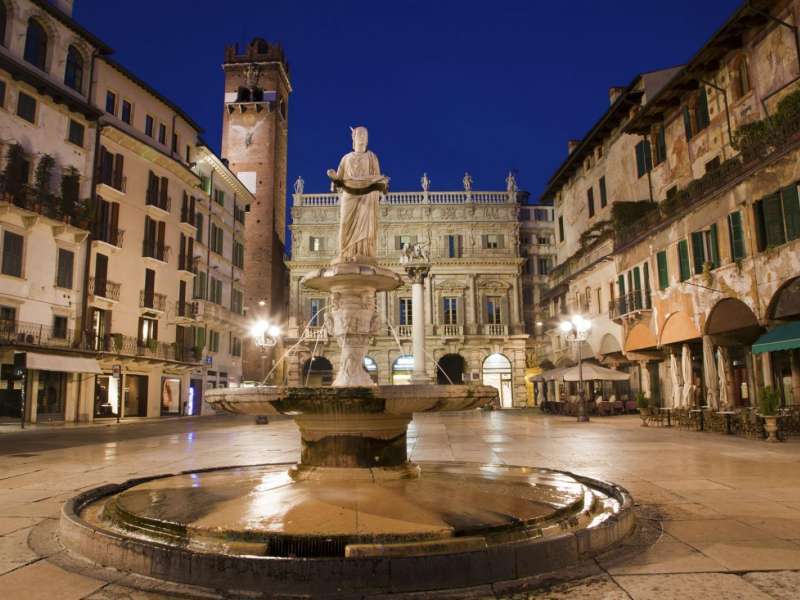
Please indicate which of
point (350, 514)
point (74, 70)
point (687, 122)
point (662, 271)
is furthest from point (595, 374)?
point (74, 70)

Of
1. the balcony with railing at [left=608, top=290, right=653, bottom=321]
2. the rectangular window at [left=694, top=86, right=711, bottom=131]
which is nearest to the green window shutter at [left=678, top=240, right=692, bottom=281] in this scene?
the balcony with railing at [left=608, top=290, right=653, bottom=321]

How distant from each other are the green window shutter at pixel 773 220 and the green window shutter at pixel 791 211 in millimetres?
241

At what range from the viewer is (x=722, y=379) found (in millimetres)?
19859

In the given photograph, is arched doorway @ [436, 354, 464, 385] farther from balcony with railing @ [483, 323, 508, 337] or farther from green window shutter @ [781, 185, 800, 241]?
green window shutter @ [781, 185, 800, 241]

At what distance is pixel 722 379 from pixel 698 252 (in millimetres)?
4564

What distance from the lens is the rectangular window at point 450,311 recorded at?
49.6 metres

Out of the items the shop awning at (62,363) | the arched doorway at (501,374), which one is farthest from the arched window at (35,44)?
the arched doorway at (501,374)

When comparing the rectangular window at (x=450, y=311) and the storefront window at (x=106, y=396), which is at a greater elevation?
the rectangular window at (x=450, y=311)

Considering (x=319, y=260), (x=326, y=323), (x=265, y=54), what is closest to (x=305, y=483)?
(x=326, y=323)

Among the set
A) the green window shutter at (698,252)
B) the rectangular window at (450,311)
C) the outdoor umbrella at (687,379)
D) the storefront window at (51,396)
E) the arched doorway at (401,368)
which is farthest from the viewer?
the rectangular window at (450,311)

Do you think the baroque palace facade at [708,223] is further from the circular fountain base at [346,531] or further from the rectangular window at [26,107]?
the rectangular window at [26,107]

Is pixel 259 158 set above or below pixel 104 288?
above

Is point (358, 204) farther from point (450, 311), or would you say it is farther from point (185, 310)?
point (450, 311)

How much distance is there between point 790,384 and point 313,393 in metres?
18.0
